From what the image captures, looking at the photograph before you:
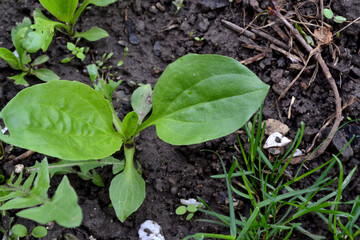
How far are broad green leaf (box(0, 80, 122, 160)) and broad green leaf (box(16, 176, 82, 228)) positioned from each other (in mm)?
289

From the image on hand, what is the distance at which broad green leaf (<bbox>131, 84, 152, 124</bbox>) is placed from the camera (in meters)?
1.90

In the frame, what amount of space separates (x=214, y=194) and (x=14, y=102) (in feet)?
3.29

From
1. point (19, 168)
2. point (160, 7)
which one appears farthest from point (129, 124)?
point (160, 7)

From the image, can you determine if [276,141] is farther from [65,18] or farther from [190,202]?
[65,18]

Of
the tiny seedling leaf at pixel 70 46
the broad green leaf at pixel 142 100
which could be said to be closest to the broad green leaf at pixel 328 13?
the broad green leaf at pixel 142 100

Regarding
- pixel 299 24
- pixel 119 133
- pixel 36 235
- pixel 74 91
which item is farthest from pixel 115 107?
pixel 299 24

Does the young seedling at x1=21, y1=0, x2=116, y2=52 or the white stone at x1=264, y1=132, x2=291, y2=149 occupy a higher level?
the young seedling at x1=21, y1=0, x2=116, y2=52

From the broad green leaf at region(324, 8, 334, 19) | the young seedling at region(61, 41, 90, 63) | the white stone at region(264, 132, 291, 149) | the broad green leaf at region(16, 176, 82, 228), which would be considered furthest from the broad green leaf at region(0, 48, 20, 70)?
the broad green leaf at region(324, 8, 334, 19)

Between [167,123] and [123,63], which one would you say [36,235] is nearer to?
[167,123]

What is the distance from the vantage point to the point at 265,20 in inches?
83.9

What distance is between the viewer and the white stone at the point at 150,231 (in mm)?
1701

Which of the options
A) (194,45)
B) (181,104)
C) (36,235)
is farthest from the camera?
(194,45)

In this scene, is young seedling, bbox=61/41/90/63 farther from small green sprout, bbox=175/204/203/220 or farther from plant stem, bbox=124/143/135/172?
small green sprout, bbox=175/204/203/220

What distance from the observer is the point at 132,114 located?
5.45 feet
